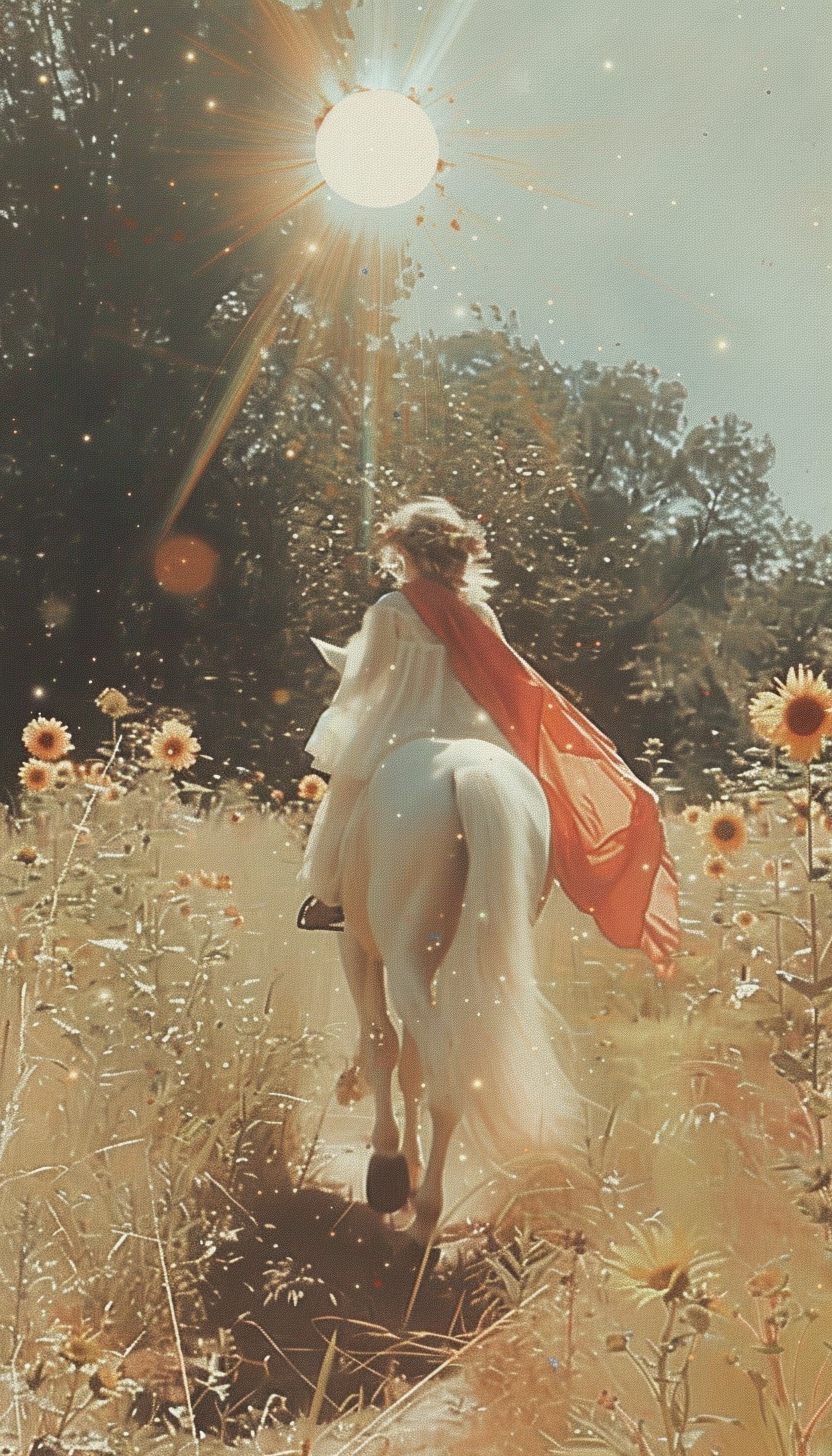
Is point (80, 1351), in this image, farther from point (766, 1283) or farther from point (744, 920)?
point (744, 920)

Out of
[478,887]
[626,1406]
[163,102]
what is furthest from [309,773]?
[163,102]

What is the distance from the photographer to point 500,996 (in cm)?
188

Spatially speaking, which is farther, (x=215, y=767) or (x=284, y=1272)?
(x=215, y=767)

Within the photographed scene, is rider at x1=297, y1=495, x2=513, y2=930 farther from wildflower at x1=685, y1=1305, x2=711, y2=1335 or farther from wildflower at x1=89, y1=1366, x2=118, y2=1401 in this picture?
wildflower at x1=685, y1=1305, x2=711, y2=1335

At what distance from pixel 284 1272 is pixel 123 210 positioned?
2.50 m

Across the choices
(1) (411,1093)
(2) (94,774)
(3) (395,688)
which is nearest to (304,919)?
(1) (411,1093)

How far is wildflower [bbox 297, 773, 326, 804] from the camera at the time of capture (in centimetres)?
216

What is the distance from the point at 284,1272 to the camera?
5.86ft

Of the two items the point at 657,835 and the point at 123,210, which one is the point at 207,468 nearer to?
the point at 123,210

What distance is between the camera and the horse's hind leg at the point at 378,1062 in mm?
1861

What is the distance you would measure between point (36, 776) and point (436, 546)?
113 centimetres

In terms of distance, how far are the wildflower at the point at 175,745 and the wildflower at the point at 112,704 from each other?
12 centimetres

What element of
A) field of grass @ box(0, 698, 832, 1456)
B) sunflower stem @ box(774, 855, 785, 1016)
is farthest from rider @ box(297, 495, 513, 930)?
sunflower stem @ box(774, 855, 785, 1016)

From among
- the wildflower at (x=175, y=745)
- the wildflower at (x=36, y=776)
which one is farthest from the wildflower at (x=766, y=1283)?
the wildflower at (x=36, y=776)
